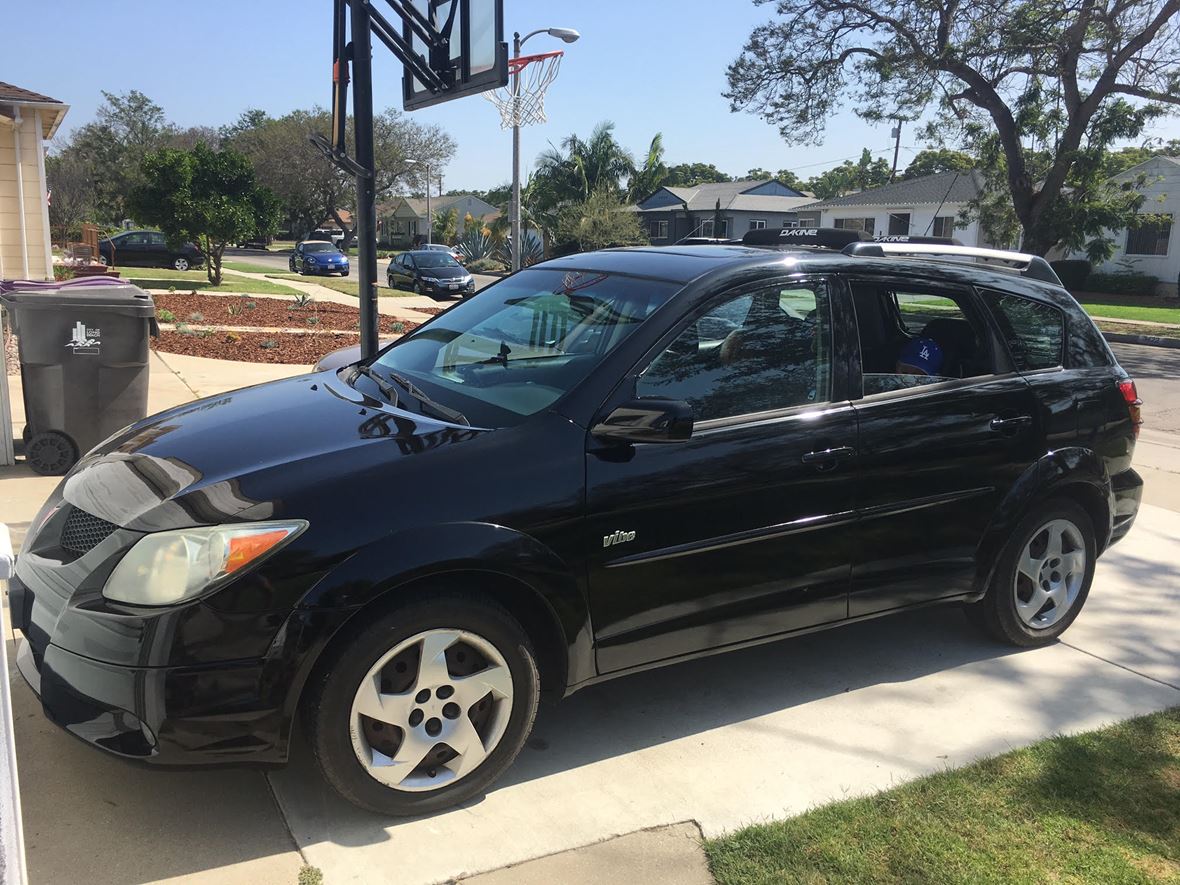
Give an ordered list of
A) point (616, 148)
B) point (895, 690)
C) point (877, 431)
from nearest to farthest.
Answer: point (877, 431)
point (895, 690)
point (616, 148)

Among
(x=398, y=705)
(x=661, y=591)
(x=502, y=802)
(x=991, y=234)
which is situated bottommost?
(x=502, y=802)

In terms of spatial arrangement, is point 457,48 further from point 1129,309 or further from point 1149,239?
point 1149,239

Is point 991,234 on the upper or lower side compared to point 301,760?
upper

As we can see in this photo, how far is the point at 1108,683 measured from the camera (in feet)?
13.2

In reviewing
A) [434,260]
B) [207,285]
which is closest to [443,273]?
[434,260]

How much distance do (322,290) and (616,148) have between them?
27573 mm

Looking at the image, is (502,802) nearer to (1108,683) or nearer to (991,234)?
(1108,683)

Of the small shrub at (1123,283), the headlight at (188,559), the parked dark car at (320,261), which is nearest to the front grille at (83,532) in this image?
the headlight at (188,559)

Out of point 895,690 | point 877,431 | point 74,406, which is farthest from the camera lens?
point 74,406

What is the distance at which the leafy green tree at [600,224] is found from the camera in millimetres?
37500

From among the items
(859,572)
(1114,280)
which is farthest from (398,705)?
(1114,280)

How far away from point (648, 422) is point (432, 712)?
1.13 metres

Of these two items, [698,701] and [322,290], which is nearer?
[698,701]

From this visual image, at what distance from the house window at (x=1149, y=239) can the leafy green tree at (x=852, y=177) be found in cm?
6519
